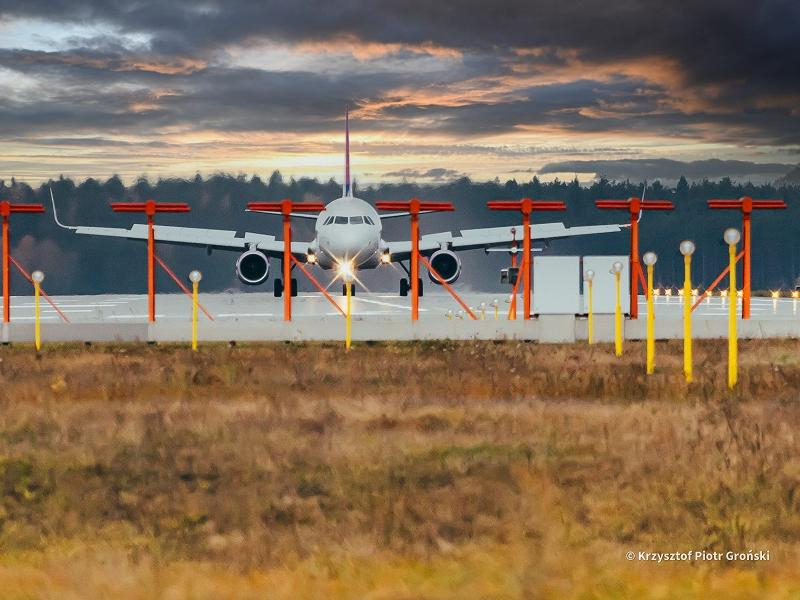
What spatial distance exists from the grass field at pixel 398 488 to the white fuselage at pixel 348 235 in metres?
35.5

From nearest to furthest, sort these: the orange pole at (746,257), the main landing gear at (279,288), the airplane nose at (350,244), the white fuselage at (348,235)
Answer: the orange pole at (746,257)
the airplane nose at (350,244)
the white fuselage at (348,235)
the main landing gear at (279,288)

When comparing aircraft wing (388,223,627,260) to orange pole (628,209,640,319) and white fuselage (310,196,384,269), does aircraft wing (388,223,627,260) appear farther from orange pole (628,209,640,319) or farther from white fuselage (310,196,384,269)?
orange pole (628,209,640,319)

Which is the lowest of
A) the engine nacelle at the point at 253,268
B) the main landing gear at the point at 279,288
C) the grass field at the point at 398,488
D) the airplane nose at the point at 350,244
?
the main landing gear at the point at 279,288

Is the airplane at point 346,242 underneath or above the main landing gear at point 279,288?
above

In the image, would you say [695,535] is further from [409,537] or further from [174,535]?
[174,535]

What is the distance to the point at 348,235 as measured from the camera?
189 ft

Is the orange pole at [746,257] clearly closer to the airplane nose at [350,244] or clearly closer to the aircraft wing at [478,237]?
the aircraft wing at [478,237]

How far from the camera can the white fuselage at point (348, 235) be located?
2269 inches

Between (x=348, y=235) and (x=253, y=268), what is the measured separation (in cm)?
460

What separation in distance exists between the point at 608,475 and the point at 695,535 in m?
2.56

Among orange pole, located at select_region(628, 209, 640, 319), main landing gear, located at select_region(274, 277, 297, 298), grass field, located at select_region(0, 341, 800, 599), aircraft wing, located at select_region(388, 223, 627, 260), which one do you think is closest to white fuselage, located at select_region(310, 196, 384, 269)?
main landing gear, located at select_region(274, 277, 297, 298)

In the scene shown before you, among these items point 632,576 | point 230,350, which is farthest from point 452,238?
point 632,576

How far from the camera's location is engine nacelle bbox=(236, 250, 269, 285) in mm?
57188

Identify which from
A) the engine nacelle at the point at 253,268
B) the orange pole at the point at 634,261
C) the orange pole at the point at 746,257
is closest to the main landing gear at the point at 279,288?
the engine nacelle at the point at 253,268
